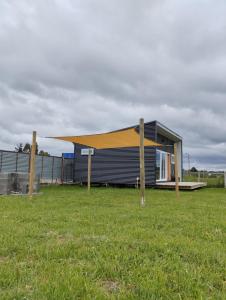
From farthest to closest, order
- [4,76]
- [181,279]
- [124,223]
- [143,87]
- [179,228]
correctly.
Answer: [143,87]
[4,76]
[124,223]
[179,228]
[181,279]

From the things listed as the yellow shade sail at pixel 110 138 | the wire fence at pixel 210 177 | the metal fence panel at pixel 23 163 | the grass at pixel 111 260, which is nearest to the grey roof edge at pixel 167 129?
the wire fence at pixel 210 177

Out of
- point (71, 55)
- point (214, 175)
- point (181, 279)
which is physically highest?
point (71, 55)

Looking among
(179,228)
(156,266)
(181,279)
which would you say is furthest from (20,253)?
(179,228)

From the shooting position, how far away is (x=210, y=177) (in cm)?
2056

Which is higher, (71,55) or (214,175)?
(71,55)

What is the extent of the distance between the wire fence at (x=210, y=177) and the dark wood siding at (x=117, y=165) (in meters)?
4.67

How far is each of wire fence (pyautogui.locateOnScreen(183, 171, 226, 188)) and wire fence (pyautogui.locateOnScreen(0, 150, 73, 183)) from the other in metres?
8.44

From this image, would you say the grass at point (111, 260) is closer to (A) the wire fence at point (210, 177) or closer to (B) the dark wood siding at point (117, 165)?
(B) the dark wood siding at point (117, 165)

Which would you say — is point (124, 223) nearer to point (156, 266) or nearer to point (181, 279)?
point (156, 266)

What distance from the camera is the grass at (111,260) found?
6.37 feet

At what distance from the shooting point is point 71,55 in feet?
29.9

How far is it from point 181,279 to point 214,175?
19.1 metres

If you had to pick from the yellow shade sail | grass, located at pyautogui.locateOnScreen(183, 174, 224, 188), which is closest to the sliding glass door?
grass, located at pyautogui.locateOnScreen(183, 174, 224, 188)

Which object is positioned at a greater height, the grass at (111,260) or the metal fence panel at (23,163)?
the metal fence panel at (23,163)
